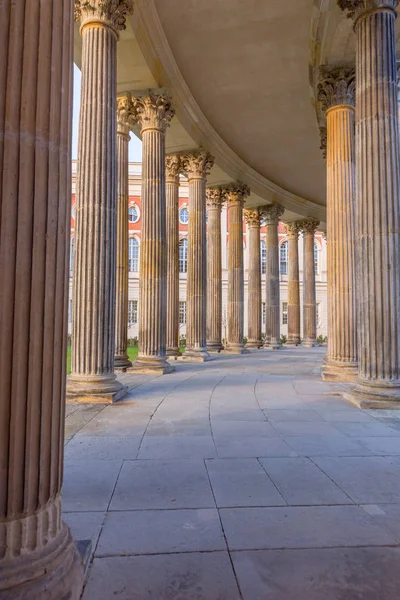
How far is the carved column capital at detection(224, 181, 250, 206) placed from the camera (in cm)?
3152

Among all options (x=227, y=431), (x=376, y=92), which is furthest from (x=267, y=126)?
(x=227, y=431)

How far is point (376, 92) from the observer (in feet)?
35.2

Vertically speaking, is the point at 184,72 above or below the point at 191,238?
above

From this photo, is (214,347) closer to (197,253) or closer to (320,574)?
(197,253)

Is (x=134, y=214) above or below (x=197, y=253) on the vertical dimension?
above

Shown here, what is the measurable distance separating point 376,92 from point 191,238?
14.8 metres

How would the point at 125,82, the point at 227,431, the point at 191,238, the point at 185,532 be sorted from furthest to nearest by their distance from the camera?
1. the point at 191,238
2. the point at 125,82
3. the point at 227,431
4. the point at 185,532

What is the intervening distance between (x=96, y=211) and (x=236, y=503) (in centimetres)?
848

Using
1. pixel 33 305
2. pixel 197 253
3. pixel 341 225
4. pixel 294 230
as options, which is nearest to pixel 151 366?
pixel 341 225

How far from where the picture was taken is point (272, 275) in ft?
124

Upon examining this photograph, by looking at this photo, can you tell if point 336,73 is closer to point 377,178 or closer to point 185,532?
point 377,178

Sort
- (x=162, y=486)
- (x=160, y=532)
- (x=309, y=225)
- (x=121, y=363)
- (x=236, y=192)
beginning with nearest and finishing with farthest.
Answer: (x=160, y=532) < (x=162, y=486) < (x=121, y=363) < (x=236, y=192) < (x=309, y=225)

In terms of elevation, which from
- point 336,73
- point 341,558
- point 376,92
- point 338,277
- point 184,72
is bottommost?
point 341,558

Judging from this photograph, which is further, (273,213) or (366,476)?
(273,213)
